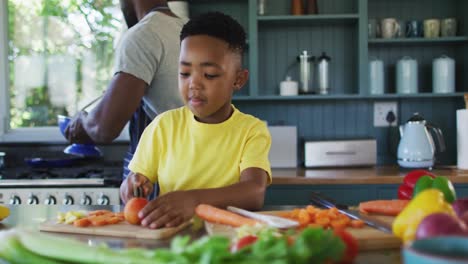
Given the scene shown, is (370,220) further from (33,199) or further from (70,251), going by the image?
(33,199)

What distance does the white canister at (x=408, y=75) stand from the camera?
3.05 m

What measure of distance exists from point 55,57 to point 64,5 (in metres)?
0.31

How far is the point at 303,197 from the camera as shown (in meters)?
2.65

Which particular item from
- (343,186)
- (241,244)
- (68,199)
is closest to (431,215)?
(241,244)

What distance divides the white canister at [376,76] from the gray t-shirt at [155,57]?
5.25 feet

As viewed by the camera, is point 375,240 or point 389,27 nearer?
point 375,240

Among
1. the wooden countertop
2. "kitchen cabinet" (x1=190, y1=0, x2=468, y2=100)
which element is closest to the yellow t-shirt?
the wooden countertop

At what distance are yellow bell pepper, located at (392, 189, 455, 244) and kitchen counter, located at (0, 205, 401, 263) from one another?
2.4 inches

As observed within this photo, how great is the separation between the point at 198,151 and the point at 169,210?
14.0 inches

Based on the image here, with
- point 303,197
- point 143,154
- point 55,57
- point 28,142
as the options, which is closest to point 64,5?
point 55,57

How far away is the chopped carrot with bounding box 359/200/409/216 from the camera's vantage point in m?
1.19

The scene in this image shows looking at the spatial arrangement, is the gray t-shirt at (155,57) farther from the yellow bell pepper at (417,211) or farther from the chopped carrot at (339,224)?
the yellow bell pepper at (417,211)

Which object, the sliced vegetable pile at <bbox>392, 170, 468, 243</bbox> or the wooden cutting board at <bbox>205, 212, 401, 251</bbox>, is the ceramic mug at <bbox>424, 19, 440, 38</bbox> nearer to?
the sliced vegetable pile at <bbox>392, 170, 468, 243</bbox>

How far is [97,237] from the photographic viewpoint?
3.56 feet
